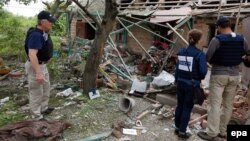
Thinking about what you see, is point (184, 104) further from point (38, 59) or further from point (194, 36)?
point (38, 59)

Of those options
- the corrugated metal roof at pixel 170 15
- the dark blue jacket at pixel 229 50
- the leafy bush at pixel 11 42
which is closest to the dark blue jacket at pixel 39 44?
the dark blue jacket at pixel 229 50

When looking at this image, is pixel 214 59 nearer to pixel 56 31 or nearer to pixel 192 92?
pixel 192 92

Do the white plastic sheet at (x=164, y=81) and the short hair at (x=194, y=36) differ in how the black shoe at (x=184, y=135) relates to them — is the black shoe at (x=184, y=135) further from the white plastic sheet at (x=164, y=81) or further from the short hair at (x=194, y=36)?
the white plastic sheet at (x=164, y=81)

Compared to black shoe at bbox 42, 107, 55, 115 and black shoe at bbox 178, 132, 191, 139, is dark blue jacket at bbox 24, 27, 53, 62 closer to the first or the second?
black shoe at bbox 42, 107, 55, 115

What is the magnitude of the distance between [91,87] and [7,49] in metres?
10.8

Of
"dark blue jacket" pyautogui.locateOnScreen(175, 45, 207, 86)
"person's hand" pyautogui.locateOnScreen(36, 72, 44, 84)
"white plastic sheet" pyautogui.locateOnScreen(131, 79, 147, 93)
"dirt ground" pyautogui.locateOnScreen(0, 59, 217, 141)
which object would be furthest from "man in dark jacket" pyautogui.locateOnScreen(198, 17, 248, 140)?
"person's hand" pyautogui.locateOnScreen(36, 72, 44, 84)

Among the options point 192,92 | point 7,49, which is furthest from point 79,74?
point 7,49

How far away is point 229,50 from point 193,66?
0.60m

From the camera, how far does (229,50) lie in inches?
183

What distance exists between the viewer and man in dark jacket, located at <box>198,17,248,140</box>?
4637 millimetres

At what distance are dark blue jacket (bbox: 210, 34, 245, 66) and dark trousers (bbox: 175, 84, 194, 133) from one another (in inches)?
25.7

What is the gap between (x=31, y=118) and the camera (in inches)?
219

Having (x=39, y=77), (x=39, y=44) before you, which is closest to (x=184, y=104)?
(x=39, y=77)

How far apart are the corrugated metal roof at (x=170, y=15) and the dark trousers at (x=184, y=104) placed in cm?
632
